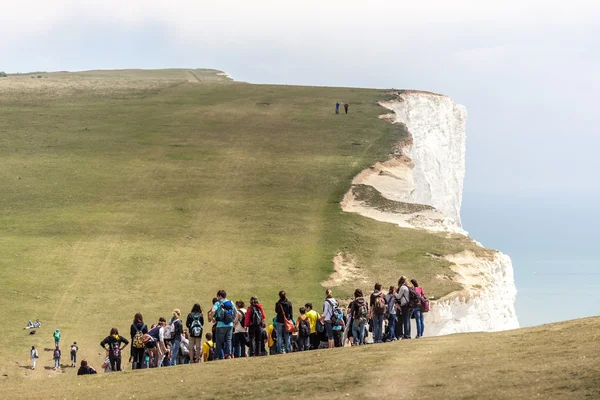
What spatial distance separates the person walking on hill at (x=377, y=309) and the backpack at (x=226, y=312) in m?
5.51

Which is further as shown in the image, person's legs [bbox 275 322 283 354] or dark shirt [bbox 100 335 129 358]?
person's legs [bbox 275 322 283 354]

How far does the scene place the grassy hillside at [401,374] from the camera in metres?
24.8

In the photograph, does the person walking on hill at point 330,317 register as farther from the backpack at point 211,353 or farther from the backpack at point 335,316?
the backpack at point 211,353

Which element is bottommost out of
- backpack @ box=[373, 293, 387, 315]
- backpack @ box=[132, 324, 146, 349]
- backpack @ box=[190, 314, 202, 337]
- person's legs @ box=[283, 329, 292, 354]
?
person's legs @ box=[283, 329, 292, 354]

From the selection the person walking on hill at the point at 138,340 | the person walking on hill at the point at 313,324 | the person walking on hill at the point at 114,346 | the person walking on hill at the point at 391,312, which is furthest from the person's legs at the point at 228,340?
the person walking on hill at the point at 391,312

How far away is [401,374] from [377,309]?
358 inches

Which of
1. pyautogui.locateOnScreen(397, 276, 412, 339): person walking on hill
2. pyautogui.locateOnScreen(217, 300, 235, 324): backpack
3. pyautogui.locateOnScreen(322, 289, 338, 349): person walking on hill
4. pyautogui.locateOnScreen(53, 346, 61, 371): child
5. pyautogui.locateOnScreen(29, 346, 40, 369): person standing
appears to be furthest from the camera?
pyautogui.locateOnScreen(53, 346, 61, 371): child

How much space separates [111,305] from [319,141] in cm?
4331

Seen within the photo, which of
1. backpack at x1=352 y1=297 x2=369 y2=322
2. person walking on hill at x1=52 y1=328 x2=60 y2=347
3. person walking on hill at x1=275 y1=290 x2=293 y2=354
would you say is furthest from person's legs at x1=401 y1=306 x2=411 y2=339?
person walking on hill at x1=52 y1=328 x2=60 y2=347

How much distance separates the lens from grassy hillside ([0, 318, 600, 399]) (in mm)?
24812

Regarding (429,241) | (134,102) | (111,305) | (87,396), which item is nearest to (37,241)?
(111,305)

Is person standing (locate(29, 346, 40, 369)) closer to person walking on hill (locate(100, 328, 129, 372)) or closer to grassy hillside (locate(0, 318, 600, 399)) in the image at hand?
person walking on hill (locate(100, 328, 129, 372))

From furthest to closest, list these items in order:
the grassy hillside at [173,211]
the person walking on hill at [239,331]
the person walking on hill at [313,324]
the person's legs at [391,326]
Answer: the grassy hillside at [173,211], the person's legs at [391,326], the person walking on hill at [313,324], the person walking on hill at [239,331]

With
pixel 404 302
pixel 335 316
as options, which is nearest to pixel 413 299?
pixel 404 302
